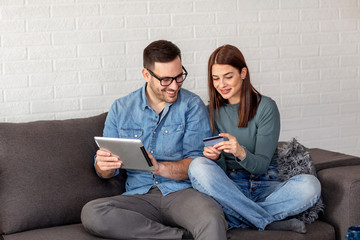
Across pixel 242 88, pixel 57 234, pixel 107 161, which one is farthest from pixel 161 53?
pixel 57 234

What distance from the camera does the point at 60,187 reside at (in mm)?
2723

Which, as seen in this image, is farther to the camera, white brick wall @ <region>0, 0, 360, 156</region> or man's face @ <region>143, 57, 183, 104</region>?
white brick wall @ <region>0, 0, 360, 156</region>

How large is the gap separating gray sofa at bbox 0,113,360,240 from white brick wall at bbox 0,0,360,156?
421 millimetres

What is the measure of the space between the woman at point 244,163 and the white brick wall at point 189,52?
63cm

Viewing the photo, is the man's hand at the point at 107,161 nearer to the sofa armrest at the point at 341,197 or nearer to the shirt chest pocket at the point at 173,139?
the shirt chest pocket at the point at 173,139

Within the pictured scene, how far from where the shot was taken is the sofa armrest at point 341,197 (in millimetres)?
2625

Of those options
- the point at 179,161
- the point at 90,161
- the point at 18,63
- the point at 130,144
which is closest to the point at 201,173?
the point at 179,161

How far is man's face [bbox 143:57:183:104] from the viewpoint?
2.75 metres

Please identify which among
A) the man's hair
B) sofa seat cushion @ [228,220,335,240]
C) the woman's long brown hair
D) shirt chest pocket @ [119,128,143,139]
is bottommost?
sofa seat cushion @ [228,220,335,240]

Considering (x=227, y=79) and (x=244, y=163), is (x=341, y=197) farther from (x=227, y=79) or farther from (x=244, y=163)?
(x=227, y=79)

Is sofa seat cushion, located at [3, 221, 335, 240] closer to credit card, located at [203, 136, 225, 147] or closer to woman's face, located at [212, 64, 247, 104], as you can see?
credit card, located at [203, 136, 225, 147]

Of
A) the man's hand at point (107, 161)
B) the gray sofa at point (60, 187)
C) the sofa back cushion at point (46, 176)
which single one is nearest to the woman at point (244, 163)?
the gray sofa at point (60, 187)

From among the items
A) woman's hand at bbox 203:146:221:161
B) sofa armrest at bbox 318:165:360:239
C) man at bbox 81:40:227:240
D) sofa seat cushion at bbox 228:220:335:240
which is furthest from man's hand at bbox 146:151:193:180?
sofa armrest at bbox 318:165:360:239

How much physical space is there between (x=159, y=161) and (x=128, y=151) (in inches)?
15.0
